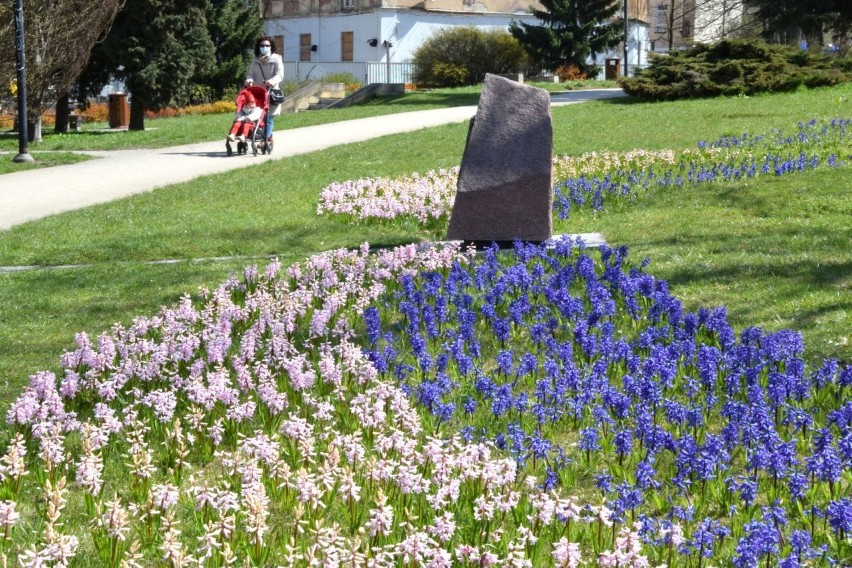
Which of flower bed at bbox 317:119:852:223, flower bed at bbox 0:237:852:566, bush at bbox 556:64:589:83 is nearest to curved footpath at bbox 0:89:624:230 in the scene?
flower bed at bbox 317:119:852:223

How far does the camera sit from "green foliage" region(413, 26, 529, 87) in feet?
150

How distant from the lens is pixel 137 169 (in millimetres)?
17500

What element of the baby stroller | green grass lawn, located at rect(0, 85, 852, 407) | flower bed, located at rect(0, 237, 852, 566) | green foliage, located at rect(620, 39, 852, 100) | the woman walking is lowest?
flower bed, located at rect(0, 237, 852, 566)

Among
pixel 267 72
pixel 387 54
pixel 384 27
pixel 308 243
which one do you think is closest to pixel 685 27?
pixel 384 27

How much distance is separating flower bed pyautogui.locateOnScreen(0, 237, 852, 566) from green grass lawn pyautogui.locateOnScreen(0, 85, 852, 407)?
68 centimetres

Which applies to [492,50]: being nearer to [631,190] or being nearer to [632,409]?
[631,190]

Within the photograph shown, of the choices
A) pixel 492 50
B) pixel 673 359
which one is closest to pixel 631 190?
pixel 673 359

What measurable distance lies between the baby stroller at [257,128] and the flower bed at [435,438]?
1021cm

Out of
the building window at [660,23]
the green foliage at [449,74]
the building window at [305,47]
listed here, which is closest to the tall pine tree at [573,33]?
the green foliage at [449,74]

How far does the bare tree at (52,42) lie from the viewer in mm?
19641

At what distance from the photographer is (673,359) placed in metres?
6.16

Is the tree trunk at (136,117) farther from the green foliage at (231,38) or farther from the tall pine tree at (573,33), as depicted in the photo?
the tall pine tree at (573,33)

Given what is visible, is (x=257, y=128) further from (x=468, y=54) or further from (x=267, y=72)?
(x=468, y=54)

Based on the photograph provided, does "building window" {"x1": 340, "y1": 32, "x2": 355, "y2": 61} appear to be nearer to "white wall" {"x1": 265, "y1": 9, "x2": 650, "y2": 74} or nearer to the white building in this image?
the white building
